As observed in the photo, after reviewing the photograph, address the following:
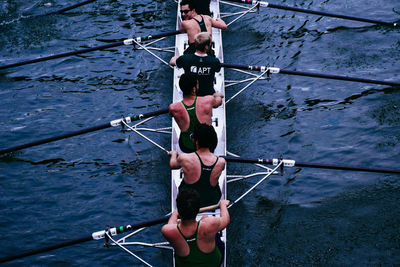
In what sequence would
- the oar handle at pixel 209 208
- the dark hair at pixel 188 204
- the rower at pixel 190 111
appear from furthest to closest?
the rower at pixel 190 111, the oar handle at pixel 209 208, the dark hair at pixel 188 204

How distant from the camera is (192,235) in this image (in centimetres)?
675

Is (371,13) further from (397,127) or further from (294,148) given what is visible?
(294,148)

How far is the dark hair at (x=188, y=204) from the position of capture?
258 inches

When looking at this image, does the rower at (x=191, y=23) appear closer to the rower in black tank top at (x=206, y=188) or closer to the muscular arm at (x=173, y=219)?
the rower in black tank top at (x=206, y=188)

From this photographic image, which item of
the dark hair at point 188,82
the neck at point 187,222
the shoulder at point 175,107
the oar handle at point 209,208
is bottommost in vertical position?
the oar handle at point 209,208

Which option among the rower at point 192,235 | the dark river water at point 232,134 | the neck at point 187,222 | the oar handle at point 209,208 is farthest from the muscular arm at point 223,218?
the dark river water at point 232,134

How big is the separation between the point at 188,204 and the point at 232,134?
606 cm

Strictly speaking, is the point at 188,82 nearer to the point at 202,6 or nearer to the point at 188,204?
the point at 188,204

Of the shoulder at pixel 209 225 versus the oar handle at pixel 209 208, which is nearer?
the shoulder at pixel 209 225

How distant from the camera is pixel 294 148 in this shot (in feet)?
39.9

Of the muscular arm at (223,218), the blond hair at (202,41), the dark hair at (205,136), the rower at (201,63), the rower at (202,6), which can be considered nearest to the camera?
the muscular arm at (223,218)

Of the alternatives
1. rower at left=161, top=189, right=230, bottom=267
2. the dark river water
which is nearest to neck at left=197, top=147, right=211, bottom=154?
rower at left=161, top=189, right=230, bottom=267

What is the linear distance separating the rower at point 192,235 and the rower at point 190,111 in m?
2.87

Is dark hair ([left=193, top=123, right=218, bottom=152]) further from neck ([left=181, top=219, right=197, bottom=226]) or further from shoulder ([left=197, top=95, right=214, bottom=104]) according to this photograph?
shoulder ([left=197, top=95, right=214, bottom=104])
